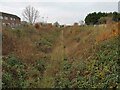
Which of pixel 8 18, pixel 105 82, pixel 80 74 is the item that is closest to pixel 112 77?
pixel 105 82

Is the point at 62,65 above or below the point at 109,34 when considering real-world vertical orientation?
below

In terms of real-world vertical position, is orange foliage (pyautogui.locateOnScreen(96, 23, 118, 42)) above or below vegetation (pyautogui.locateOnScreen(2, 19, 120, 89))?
above

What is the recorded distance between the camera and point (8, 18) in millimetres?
39500

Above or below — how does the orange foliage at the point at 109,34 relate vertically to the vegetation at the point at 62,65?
above

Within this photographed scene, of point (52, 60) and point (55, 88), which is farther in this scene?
point (52, 60)

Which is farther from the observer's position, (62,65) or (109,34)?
(109,34)

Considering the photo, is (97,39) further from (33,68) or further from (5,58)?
(5,58)

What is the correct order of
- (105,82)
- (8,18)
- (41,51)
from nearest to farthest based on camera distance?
(105,82) < (41,51) < (8,18)

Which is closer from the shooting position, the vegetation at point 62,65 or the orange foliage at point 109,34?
the vegetation at point 62,65

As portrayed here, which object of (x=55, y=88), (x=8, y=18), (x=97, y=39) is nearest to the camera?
(x=55, y=88)

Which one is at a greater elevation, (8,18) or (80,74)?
(8,18)

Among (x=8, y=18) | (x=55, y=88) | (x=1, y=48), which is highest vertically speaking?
(x=8, y=18)

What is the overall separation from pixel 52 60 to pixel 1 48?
8.60 feet

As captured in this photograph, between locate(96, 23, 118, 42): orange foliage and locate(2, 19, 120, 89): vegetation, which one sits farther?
locate(96, 23, 118, 42): orange foliage
